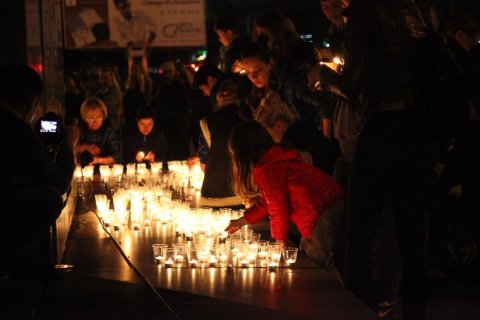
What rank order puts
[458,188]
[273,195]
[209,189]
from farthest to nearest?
[458,188] → [209,189] → [273,195]

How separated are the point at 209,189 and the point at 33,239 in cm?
304

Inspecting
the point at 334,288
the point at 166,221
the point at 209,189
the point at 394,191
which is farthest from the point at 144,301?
the point at 209,189

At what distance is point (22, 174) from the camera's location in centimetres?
532

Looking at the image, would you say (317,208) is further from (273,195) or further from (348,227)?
(348,227)

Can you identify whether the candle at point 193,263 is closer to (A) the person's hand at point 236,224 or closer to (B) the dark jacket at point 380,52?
(A) the person's hand at point 236,224

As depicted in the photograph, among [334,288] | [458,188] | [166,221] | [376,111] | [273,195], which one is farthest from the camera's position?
[458,188]

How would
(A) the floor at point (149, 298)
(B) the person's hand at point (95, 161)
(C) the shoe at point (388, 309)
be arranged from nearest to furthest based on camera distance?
1. (A) the floor at point (149, 298)
2. (C) the shoe at point (388, 309)
3. (B) the person's hand at point (95, 161)

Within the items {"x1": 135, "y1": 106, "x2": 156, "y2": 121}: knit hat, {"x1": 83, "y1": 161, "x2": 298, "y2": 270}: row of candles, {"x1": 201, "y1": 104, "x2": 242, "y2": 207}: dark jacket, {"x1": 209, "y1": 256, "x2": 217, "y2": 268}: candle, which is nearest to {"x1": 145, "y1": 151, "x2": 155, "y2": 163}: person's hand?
{"x1": 135, "y1": 106, "x2": 156, "y2": 121}: knit hat

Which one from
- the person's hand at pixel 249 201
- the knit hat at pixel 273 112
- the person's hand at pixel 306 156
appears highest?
the knit hat at pixel 273 112

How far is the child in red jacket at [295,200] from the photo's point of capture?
6.54 metres

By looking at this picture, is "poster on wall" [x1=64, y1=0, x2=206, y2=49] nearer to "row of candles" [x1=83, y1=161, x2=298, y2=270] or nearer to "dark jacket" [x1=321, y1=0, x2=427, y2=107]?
"row of candles" [x1=83, y1=161, x2=298, y2=270]

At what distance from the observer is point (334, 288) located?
5.69 metres

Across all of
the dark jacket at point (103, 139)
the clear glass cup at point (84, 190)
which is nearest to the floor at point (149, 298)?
the clear glass cup at point (84, 190)

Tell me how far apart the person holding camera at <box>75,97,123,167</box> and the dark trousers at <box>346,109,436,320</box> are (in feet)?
20.8
